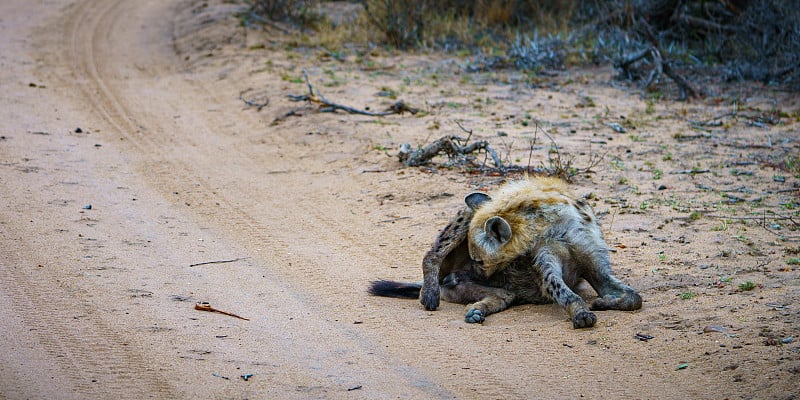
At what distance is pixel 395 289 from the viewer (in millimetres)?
4906

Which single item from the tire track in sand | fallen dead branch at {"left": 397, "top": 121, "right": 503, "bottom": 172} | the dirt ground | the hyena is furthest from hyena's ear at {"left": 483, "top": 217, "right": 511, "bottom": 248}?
fallen dead branch at {"left": 397, "top": 121, "right": 503, "bottom": 172}

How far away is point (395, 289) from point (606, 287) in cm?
122

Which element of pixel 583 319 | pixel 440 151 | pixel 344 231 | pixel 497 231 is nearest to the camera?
pixel 583 319

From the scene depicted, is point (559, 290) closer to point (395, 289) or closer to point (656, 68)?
point (395, 289)

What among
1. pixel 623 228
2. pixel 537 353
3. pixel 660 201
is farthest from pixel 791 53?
pixel 537 353

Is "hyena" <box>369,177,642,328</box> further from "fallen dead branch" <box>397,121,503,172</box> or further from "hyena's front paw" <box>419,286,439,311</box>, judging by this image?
"fallen dead branch" <box>397,121,503,172</box>

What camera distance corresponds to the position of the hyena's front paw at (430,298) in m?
4.70

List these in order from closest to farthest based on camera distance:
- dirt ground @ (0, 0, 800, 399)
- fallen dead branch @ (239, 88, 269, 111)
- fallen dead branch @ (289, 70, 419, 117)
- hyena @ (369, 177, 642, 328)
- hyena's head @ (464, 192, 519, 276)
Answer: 1. dirt ground @ (0, 0, 800, 399)
2. hyena @ (369, 177, 642, 328)
3. hyena's head @ (464, 192, 519, 276)
4. fallen dead branch @ (289, 70, 419, 117)
5. fallen dead branch @ (239, 88, 269, 111)

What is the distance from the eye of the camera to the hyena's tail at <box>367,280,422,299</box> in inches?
193

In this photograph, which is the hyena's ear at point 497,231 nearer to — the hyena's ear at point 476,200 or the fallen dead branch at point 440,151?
the hyena's ear at point 476,200

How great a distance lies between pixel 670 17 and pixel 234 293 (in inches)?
429

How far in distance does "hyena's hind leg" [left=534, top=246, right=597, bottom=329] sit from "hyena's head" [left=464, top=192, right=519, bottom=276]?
0.19 meters

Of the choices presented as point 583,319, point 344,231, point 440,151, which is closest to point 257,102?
point 440,151

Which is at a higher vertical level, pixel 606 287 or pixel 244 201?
pixel 606 287
